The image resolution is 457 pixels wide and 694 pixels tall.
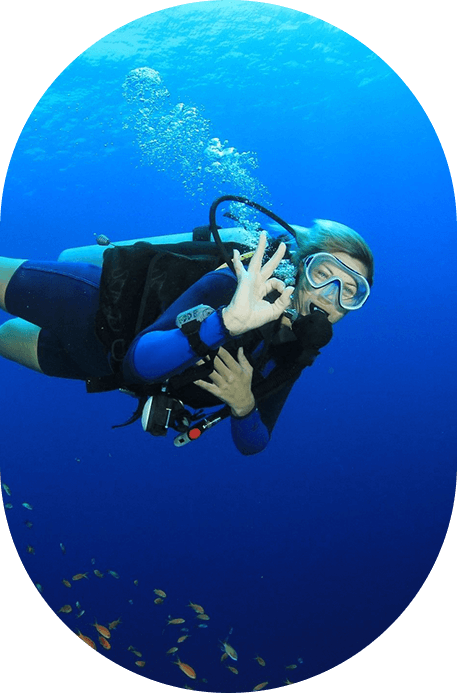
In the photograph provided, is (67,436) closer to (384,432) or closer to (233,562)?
(233,562)

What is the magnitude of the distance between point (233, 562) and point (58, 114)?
154 inches

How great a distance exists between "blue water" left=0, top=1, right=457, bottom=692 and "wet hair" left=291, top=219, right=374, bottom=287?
9cm

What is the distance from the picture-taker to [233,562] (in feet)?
13.0

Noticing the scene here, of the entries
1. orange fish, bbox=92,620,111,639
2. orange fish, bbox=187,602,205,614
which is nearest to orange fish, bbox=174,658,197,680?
orange fish, bbox=187,602,205,614

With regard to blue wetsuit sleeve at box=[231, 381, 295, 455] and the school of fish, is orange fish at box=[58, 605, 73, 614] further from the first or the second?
blue wetsuit sleeve at box=[231, 381, 295, 455]

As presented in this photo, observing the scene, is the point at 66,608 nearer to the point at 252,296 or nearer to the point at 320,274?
the point at 252,296

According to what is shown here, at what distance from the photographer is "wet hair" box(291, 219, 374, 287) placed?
11.1 feet

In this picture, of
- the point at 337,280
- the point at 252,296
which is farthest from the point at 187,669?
the point at 337,280

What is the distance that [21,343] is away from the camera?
4.14m

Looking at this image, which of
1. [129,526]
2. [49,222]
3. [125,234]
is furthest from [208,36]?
[129,526]

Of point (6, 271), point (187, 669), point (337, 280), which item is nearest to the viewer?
point (337, 280)

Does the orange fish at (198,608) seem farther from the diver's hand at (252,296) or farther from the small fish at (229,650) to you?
the diver's hand at (252,296)

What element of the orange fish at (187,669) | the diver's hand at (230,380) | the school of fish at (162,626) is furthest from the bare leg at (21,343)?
the orange fish at (187,669)

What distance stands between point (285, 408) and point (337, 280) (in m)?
1.23
